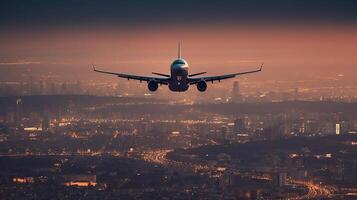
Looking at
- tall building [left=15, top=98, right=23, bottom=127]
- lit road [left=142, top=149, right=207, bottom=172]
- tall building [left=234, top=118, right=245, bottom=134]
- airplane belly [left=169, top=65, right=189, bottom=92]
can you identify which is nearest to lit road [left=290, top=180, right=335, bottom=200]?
lit road [left=142, top=149, right=207, bottom=172]

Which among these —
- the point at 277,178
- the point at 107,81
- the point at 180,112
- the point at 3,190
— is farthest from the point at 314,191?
the point at 107,81

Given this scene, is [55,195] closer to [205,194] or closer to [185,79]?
[205,194]

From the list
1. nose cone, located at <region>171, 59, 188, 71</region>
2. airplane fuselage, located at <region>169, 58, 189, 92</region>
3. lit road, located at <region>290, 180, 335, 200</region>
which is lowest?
lit road, located at <region>290, 180, 335, 200</region>

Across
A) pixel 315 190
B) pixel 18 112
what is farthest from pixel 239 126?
pixel 315 190

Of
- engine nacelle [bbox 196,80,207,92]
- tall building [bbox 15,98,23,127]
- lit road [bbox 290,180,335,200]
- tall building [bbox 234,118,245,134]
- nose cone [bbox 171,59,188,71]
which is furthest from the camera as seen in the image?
tall building [bbox 15,98,23,127]

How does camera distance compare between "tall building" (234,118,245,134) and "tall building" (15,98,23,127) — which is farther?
"tall building" (15,98,23,127)

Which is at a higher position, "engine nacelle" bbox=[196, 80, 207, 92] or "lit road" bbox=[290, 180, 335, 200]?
"engine nacelle" bbox=[196, 80, 207, 92]

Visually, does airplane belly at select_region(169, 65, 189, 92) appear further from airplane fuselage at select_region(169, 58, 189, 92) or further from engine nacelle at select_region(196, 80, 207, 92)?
engine nacelle at select_region(196, 80, 207, 92)

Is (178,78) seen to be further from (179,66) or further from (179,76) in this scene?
(179,66)

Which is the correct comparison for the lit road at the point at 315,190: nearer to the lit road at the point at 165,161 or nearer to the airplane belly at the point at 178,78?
the lit road at the point at 165,161
